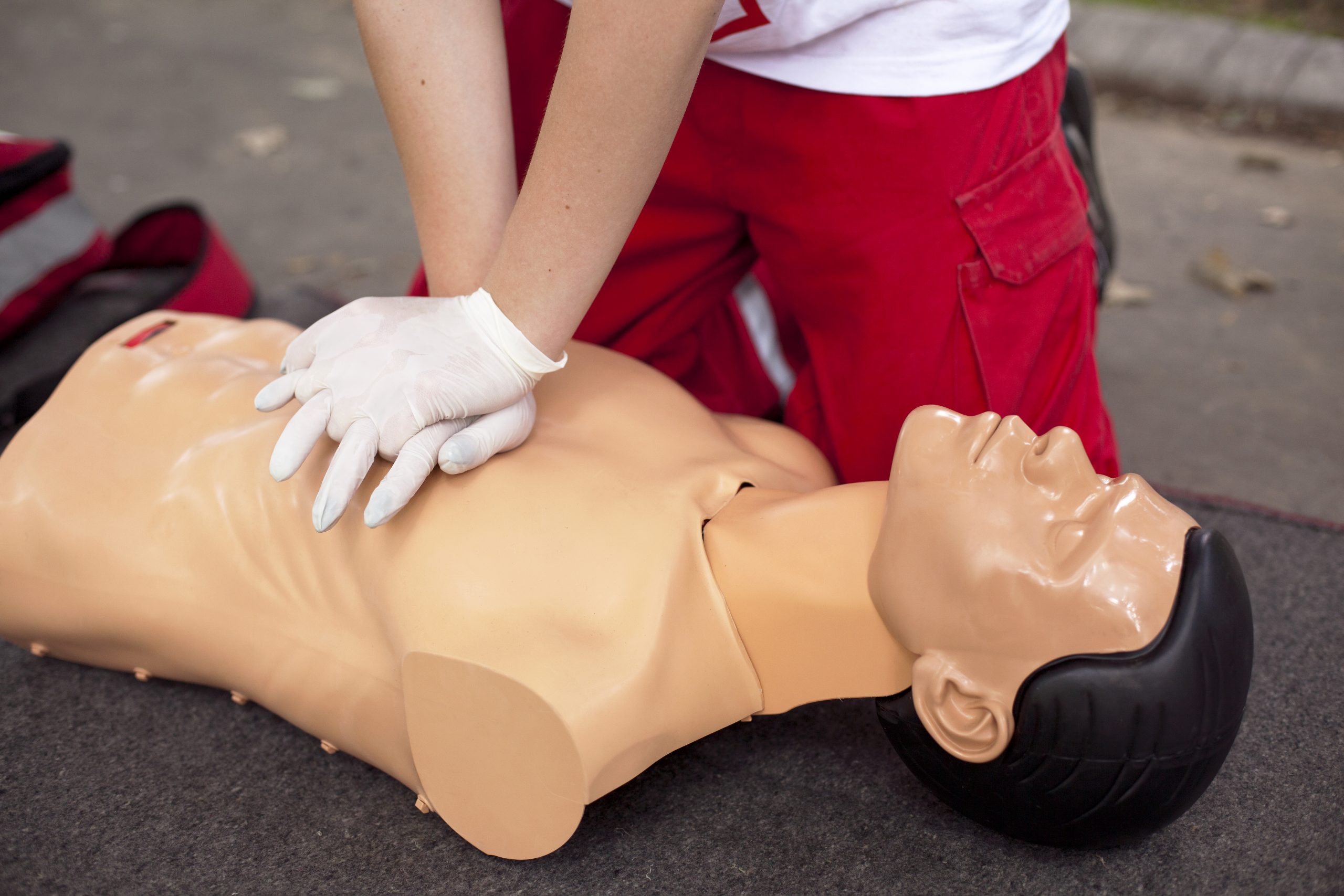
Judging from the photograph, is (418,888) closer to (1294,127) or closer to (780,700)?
(780,700)

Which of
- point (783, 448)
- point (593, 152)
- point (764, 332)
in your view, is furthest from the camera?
point (764, 332)

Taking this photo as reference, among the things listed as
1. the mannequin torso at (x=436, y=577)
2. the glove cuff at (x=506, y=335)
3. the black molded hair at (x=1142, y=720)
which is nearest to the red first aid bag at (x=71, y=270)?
the mannequin torso at (x=436, y=577)

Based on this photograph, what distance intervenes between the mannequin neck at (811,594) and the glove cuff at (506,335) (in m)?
0.23

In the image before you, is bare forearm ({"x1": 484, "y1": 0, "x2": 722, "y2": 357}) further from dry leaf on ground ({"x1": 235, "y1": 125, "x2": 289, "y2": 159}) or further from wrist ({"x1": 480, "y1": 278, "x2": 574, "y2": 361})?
dry leaf on ground ({"x1": 235, "y1": 125, "x2": 289, "y2": 159})

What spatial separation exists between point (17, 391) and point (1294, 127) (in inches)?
122

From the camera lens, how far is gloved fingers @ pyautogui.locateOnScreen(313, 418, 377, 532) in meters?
0.97

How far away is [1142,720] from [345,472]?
713 mm

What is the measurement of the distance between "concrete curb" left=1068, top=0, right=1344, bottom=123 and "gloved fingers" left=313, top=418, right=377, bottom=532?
2.87 meters

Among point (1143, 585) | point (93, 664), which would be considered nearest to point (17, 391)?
point (93, 664)

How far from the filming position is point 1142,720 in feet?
2.86

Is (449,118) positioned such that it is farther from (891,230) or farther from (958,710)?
(958,710)

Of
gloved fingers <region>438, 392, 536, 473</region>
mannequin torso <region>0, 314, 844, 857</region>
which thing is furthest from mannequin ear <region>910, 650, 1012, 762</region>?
gloved fingers <region>438, 392, 536, 473</region>

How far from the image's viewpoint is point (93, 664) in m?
1.29

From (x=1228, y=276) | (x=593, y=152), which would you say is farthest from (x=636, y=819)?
(x=1228, y=276)
